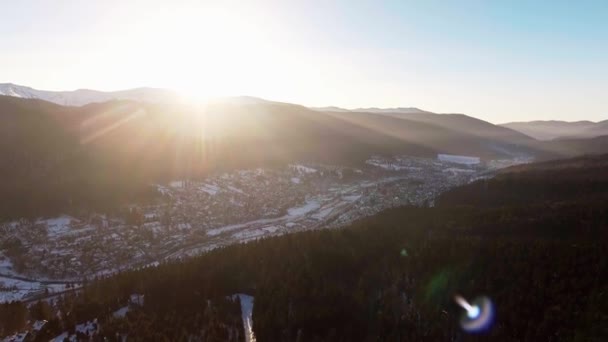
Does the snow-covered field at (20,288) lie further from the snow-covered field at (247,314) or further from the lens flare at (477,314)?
the lens flare at (477,314)

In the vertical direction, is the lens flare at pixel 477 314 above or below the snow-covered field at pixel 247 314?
above

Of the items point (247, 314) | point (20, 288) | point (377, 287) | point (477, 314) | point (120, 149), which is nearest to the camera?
point (477, 314)

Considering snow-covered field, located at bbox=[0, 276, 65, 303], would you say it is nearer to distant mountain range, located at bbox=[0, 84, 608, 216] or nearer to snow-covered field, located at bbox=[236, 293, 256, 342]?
distant mountain range, located at bbox=[0, 84, 608, 216]

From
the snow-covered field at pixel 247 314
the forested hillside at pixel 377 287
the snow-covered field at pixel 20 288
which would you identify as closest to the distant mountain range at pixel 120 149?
the snow-covered field at pixel 20 288

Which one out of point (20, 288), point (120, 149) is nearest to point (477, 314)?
point (20, 288)

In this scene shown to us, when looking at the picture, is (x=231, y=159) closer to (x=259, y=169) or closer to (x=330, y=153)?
(x=259, y=169)

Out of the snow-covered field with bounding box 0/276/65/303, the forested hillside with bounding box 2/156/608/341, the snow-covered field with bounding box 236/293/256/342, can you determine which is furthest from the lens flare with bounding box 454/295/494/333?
the snow-covered field with bounding box 0/276/65/303

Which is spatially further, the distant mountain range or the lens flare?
the distant mountain range

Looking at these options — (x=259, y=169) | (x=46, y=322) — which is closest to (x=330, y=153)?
(x=259, y=169)

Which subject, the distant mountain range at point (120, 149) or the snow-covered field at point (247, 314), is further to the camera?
the distant mountain range at point (120, 149)

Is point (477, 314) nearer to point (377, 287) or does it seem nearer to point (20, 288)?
point (377, 287)
